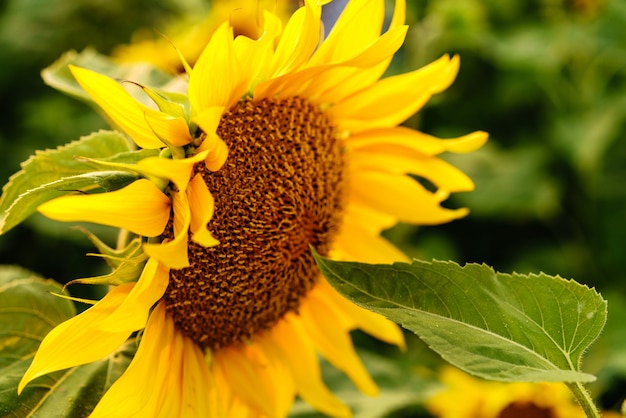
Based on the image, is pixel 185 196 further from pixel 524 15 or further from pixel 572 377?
pixel 524 15

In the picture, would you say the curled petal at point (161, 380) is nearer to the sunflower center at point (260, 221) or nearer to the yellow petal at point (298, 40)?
the sunflower center at point (260, 221)

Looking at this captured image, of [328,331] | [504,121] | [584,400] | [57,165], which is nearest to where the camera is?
[584,400]

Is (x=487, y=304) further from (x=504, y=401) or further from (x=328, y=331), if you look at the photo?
(x=504, y=401)

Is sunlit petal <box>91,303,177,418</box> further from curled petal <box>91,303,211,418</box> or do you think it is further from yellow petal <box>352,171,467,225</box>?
yellow petal <box>352,171,467,225</box>

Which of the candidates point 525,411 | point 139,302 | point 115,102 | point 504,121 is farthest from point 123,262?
point 504,121

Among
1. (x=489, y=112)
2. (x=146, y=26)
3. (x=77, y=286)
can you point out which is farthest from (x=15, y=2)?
(x=489, y=112)

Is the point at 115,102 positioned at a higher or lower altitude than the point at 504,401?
higher

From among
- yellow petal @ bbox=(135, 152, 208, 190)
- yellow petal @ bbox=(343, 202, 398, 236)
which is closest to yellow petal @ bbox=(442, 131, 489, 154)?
yellow petal @ bbox=(343, 202, 398, 236)
